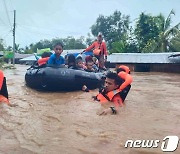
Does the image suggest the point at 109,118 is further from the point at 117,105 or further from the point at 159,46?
the point at 159,46

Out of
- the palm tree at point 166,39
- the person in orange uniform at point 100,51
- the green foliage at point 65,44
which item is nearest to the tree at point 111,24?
the green foliage at point 65,44

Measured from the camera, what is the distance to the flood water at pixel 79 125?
11.2ft

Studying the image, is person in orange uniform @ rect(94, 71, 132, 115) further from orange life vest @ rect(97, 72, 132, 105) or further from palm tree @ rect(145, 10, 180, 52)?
palm tree @ rect(145, 10, 180, 52)

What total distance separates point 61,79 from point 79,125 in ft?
9.25

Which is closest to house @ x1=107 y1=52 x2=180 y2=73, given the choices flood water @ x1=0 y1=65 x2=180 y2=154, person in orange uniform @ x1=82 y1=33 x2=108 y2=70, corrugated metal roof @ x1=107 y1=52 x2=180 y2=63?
corrugated metal roof @ x1=107 y1=52 x2=180 y2=63

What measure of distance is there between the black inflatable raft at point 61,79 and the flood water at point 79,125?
24.5 inches

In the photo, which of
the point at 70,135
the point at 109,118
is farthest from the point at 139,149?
the point at 109,118

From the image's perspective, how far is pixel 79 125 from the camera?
434 cm

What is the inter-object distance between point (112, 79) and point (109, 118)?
100 cm

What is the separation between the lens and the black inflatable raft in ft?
23.1

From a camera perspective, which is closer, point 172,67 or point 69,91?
point 69,91

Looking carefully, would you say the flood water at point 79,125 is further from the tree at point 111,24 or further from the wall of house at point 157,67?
the tree at point 111,24

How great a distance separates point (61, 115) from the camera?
4957 mm

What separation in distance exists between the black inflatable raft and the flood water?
622mm
